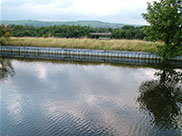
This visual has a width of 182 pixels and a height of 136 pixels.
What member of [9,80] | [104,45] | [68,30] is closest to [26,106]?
[9,80]

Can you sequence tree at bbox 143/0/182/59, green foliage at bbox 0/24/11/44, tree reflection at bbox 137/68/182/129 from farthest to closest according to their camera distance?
green foliage at bbox 0/24/11/44 → tree at bbox 143/0/182/59 → tree reflection at bbox 137/68/182/129

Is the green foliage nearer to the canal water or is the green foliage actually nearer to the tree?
the canal water

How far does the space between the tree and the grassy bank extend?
13.5ft

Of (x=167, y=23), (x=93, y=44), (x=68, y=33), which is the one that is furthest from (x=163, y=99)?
(x=68, y=33)

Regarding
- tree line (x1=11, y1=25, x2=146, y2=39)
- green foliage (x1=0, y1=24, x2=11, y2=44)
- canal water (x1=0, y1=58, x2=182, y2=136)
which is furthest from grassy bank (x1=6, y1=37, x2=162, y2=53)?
canal water (x1=0, y1=58, x2=182, y2=136)

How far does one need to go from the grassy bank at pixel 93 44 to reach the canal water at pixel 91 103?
34.4ft

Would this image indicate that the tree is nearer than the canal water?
No

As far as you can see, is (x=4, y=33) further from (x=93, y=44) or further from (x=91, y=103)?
(x=91, y=103)

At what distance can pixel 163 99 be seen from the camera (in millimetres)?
13125

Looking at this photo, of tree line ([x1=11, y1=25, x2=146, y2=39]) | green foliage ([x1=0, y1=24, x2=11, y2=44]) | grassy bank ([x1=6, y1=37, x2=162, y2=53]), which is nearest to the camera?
grassy bank ([x1=6, y1=37, x2=162, y2=53])

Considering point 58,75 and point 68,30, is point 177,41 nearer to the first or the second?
point 58,75

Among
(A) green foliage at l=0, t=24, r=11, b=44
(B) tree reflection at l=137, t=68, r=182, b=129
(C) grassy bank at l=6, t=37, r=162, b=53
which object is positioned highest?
(A) green foliage at l=0, t=24, r=11, b=44

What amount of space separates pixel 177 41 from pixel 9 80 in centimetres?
1802

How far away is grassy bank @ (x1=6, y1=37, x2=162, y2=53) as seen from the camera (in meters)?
30.0
